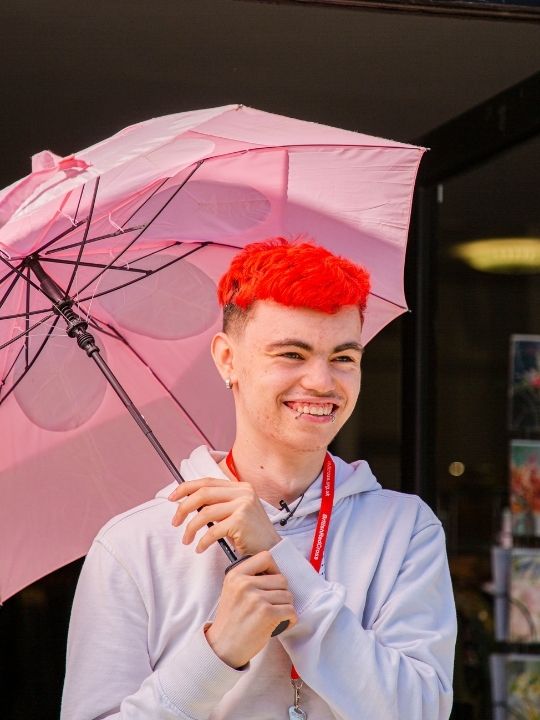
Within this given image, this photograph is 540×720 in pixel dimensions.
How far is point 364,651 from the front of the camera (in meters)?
1.88

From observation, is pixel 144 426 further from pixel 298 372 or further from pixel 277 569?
pixel 277 569

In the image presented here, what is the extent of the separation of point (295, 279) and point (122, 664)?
2.27 feet

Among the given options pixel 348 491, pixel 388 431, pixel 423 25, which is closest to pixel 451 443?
pixel 388 431

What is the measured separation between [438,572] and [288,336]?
0.48 metres

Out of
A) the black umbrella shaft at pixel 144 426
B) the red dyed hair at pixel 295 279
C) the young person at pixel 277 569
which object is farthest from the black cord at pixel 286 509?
the red dyed hair at pixel 295 279

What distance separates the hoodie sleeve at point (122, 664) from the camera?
1.86 meters

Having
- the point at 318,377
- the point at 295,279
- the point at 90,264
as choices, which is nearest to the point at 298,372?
the point at 318,377

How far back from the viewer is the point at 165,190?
8.16ft

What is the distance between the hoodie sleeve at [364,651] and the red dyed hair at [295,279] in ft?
1.36

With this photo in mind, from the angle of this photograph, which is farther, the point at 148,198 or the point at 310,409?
the point at 148,198

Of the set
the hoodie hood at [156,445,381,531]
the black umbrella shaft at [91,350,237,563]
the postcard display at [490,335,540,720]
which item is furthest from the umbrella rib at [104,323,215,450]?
the postcard display at [490,335,540,720]

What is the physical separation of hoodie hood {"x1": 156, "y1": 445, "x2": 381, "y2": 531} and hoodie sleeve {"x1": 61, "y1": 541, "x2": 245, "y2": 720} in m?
0.21

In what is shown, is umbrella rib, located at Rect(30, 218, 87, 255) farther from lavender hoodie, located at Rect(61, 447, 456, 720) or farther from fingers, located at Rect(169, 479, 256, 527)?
fingers, located at Rect(169, 479, 256, 527)

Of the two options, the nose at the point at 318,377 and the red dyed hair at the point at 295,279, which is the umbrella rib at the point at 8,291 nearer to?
the red dyed hair at the point at 295,279
